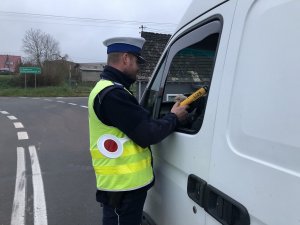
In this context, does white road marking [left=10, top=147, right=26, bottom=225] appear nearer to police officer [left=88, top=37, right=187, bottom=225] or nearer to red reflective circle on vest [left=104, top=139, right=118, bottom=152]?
police officer [left=88, top=37, right=187, bottom=225]

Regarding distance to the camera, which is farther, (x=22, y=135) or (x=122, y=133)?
(x=22, y=135)

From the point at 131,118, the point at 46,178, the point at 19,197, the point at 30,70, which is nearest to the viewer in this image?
the point at 131,118

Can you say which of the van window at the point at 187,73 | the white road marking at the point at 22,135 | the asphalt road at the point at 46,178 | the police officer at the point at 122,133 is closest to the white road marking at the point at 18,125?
the asphalt road at the point at 46,178

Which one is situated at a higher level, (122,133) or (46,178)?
(122,133)

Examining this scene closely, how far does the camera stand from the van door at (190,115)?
1802 millimetres

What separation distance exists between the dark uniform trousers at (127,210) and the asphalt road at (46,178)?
2.07 meters

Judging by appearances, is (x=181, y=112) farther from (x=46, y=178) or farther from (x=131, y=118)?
(x=46, y=178)

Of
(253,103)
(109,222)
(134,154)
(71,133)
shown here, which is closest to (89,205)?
(109,222)

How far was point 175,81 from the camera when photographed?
2918mm

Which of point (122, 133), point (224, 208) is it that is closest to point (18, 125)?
point (122, 133)

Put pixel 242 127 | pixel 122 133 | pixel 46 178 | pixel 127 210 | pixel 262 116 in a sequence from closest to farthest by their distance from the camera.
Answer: pixel 262 116, pixel 242 127, pixel 122 133, pixel 127 210, pixel 46 178

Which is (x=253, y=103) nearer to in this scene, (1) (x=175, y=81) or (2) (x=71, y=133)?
(1) (x=175, y=81)

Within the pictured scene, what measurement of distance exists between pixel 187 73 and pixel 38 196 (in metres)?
3.41

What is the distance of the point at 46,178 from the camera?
6301 millimetres
